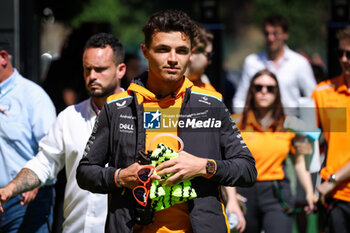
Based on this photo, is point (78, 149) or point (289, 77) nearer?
point (78, 149)

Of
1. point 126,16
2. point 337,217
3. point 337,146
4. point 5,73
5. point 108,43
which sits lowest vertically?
point 337,217

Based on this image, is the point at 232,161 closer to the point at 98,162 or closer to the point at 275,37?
the point at 98,162

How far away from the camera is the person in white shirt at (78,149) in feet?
13.5

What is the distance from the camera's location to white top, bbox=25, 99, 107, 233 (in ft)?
13.5

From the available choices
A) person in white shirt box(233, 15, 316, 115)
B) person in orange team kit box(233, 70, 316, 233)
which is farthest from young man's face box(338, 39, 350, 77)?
person in white shirt box(233, 15, 316, 115)

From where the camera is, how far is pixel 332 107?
5.18 metres

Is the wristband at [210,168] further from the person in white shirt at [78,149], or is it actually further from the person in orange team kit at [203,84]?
the person in orange team kit at [203,84]

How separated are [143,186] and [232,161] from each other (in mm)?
496

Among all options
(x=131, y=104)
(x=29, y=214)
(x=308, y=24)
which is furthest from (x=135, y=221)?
(x=308, y=24)

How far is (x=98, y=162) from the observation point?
10.7ft

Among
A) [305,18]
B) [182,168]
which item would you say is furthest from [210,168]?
[305,18]

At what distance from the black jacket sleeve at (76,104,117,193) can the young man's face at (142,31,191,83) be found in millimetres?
374

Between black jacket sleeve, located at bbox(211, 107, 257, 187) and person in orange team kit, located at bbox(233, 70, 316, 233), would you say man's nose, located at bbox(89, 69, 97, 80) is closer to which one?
black jacket sleeve, located at bbox(211, 107, 257, 187)

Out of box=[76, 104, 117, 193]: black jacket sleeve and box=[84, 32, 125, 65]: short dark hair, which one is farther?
box=[84, 32, 125, 65]: short dark hair
